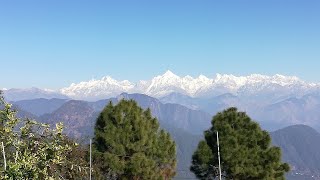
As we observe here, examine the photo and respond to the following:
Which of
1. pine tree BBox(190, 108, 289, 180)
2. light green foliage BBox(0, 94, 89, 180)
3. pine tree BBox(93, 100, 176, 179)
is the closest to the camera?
light green foliage BBox(0, 94, 89, 180)

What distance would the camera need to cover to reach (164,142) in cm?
4112

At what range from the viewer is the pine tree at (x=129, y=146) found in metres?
37.9

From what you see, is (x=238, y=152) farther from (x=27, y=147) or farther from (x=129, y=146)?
(x=27, y=147)

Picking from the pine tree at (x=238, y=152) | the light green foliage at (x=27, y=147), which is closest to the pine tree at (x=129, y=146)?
the pine tree at (x=238, y=152)

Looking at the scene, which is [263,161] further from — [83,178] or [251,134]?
[83,178]

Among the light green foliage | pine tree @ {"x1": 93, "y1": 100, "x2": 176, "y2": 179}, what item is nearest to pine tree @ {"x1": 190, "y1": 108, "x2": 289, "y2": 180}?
pine tree @ {"x1": 93, "y1": 100, "x2": 176, "y2": 179}

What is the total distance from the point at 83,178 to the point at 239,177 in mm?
14969

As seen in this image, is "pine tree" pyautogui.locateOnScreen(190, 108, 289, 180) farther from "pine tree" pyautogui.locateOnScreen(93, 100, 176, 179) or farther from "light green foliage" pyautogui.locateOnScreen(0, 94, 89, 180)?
"light green foliage" pyautogui.locateOnScreen(0, 94, 89, 180)

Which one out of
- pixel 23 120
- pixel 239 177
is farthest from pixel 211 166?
pixel 23 120

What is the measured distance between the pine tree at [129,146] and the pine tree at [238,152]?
12.1ft

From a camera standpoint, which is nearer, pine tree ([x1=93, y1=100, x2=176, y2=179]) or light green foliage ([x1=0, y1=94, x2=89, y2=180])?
light green foliage ([x1=0, y1=94, x2=89, y2=180])

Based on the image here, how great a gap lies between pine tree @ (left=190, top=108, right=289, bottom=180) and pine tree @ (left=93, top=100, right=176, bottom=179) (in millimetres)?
3689

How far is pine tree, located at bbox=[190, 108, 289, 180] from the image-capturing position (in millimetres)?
40438

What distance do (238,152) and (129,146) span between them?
10493mm
